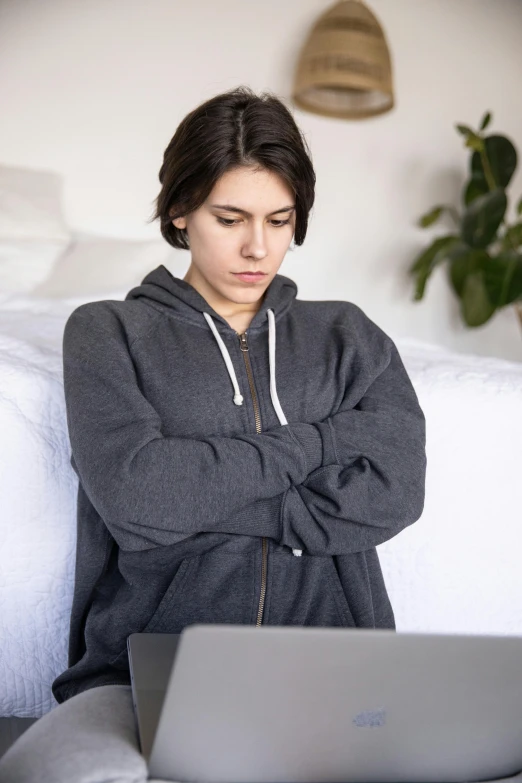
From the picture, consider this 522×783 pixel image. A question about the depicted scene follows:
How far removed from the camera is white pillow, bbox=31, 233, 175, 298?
2531 millimetres

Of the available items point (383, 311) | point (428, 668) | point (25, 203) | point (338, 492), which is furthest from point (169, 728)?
point (383, 311)

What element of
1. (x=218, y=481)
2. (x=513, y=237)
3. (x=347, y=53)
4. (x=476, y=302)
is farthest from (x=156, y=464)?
(x=513, y=237)

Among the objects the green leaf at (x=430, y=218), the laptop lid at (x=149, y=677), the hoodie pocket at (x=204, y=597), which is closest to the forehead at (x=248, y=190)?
the hoodie pocket at (x=204, y=597)

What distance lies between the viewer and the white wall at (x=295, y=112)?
2.82 m

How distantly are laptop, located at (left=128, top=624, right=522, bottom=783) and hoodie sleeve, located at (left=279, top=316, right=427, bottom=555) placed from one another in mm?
340

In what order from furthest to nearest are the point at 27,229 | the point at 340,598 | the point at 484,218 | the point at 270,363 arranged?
the point at 484,218 → the point at 27,229 → the point at 270,363 → the point at 340,598

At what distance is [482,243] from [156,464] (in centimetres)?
252

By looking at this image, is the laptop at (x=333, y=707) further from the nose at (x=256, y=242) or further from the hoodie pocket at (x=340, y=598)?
the nose at (x=256, y=242)

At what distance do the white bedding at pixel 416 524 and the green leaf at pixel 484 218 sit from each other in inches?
68.4

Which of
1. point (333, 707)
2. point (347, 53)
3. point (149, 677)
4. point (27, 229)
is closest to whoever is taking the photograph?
point (333, 707)

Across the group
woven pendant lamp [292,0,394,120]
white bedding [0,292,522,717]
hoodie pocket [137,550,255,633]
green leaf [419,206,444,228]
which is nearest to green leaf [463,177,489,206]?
green leaf [419,206,444,228]

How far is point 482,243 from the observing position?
3.31m

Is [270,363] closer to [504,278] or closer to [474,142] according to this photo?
[504,278]

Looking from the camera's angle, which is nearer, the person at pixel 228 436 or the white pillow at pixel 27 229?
the person at pixel 228 436
